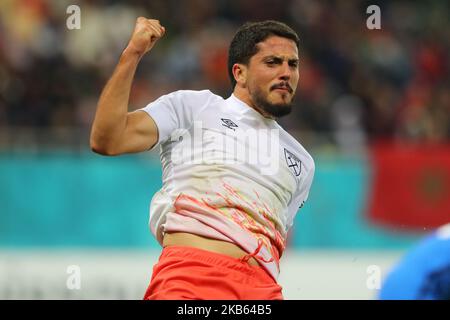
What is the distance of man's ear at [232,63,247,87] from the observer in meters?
6.12

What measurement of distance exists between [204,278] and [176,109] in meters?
0.90

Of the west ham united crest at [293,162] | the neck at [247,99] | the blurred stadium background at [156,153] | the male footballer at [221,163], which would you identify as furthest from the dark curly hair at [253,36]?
the blurred stadium background at [156,153]

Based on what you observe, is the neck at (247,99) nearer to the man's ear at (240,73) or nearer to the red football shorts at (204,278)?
the man's ear at (240,73)

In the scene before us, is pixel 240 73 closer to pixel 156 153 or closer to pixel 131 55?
pixel 131 55

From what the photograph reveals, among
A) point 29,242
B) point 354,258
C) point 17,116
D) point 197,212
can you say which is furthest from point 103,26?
point 197,212

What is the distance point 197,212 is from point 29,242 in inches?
270

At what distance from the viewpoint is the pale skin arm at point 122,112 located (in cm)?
533

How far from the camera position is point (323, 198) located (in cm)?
1273

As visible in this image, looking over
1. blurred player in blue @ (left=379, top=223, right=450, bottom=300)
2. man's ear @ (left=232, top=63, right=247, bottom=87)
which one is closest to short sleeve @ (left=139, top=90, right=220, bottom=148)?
man's ear @ (left=232, top=63, right=247, bottom=87)

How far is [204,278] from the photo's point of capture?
17.9ft

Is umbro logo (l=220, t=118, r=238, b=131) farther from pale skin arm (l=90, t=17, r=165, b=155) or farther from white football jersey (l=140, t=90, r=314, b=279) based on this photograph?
pale skin arm (l=90, t=17, r=165, b=155)

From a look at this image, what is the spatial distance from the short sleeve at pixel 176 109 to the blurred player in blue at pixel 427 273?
1.50 meters

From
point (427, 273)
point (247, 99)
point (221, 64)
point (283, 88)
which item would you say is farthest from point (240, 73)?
point (221, 64)
